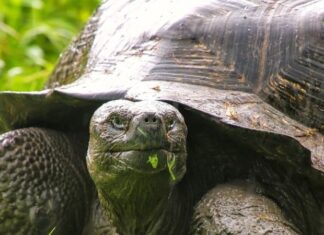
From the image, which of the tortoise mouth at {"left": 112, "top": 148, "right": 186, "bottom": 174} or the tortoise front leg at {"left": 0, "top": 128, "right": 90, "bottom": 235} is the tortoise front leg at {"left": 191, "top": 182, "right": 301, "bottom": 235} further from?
the tortoise front leg at {"left": 0, "top": 128, "right": 90, "bottom": 235}

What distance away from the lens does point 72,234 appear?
4.27 meters

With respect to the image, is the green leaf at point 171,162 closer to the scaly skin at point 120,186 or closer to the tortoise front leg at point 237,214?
the scaly skin at point 120,186

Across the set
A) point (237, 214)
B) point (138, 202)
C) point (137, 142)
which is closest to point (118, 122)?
point (137, 142)

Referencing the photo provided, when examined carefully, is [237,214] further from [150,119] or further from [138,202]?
[150,119]

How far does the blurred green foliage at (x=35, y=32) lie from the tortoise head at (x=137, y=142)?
289 centimetres

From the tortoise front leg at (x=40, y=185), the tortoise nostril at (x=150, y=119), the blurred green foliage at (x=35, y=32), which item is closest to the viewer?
the tortoise nostril at (x=150, y=119)

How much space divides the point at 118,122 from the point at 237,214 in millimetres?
553

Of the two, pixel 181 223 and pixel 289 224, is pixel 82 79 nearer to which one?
pixel 181 223

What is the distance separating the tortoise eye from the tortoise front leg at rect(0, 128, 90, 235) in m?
0.60

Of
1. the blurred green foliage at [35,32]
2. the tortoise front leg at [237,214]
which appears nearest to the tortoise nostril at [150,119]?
the tortoise front leg at [237,214]

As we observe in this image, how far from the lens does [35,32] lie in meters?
7.57

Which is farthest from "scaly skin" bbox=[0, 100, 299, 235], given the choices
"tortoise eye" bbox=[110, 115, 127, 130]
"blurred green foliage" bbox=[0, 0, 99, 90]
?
"blurred green foliage" bbox=[0, 0, 99, 90]

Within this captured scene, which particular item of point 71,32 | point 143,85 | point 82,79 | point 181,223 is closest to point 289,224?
point 181,223

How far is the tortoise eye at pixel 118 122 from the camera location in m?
3.64
